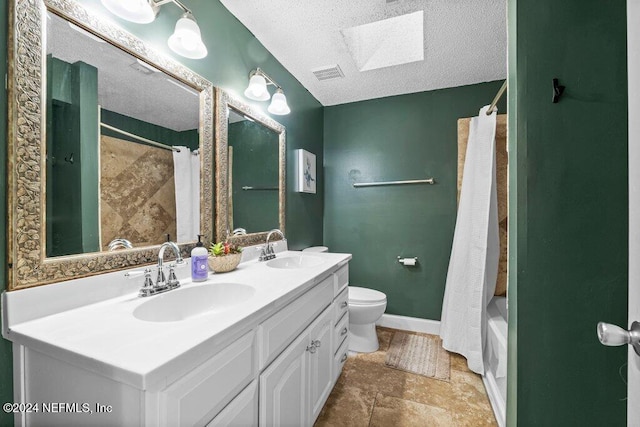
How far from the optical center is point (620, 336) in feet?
1.52

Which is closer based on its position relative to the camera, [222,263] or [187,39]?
[187,39]

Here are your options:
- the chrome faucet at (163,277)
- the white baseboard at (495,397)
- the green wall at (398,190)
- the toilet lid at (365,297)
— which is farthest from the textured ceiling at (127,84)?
the white baseboard at (495,397)

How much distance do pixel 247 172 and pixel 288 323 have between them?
102 cm

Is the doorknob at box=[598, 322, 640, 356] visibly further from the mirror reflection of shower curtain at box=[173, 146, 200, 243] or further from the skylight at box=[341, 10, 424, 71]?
the skylight at box=[341, 10, 424, 71]

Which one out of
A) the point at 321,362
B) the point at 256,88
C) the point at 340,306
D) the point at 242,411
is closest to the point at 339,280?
the point at 340,306

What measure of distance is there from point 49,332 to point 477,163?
240 centimetres

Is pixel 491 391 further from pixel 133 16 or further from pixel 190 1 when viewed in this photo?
pixel 190 1

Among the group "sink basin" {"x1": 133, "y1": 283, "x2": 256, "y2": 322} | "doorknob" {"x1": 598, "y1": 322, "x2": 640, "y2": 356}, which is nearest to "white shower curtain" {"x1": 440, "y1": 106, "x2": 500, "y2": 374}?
"doorknob" {"x1": 598, "y1": 322, "x2": 640, "y2": 356}

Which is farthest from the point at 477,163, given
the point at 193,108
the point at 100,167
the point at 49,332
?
the point at 49,332

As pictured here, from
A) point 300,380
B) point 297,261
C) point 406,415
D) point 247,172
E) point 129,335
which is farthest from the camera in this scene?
point 297,261

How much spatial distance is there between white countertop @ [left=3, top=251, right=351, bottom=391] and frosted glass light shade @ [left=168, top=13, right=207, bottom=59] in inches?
38.6

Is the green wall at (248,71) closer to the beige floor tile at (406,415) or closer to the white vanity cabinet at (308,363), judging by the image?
the white vanity cabinet at (308,363)

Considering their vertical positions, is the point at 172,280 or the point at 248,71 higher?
the point at 248,71

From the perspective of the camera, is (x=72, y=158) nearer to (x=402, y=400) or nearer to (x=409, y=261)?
(x=402, y=400)
